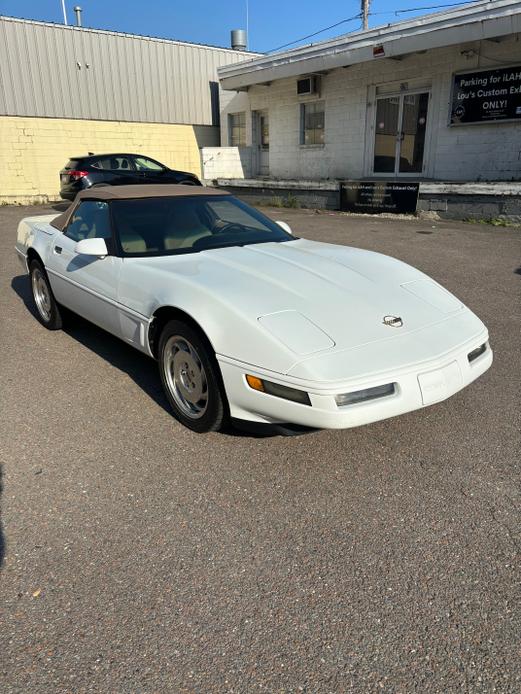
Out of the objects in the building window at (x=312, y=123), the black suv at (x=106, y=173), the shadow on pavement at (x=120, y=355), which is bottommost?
the shadow on pavement at (x=120, y=355)

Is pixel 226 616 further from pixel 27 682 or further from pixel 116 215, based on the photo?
pixel 116 215

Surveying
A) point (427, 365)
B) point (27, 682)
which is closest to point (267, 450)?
point (427, 365)

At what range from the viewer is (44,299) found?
5.18m

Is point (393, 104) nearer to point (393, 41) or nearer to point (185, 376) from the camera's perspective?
point (393, 41)

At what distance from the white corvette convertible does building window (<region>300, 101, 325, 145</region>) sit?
13508 millimetres

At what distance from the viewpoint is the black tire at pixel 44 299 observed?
16.3 ft

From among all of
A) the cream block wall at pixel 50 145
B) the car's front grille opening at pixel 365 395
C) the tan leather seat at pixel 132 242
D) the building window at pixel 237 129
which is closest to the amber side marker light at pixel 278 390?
the car's front grille opening at pixel 365 395

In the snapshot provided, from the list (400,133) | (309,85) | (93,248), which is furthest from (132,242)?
(309,85)

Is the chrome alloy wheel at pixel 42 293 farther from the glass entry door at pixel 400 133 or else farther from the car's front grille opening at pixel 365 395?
the glass entry door at pixel 400 133

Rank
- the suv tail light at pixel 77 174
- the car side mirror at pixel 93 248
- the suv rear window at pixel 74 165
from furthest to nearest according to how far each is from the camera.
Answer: the suv rear window at pixel 74 165, the suv tail light at pixel 77 174, the car side mirror at pixel 93 248

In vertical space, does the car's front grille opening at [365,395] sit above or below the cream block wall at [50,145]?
below

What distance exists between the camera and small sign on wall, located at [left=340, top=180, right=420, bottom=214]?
12.7 metres

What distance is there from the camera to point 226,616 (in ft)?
6.42

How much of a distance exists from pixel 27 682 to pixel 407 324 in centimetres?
231
